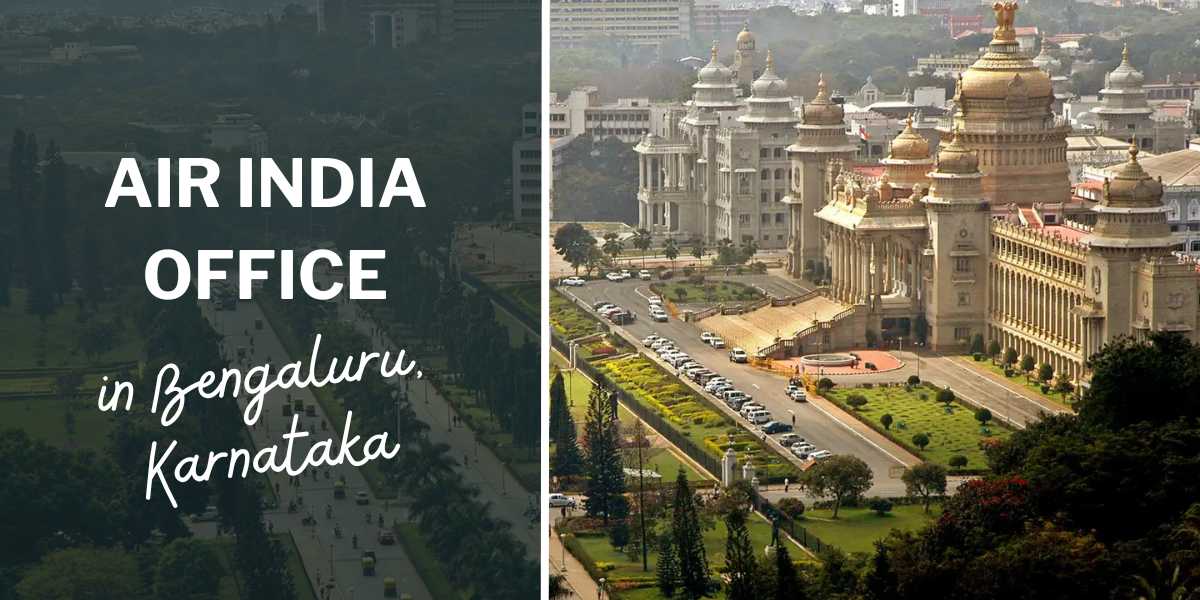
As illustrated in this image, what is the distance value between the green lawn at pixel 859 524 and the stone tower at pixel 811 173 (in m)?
26.3

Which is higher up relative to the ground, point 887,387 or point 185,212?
point 185,212

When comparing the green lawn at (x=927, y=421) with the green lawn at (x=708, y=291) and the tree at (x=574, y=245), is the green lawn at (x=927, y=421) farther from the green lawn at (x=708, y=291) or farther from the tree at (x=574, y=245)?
the tree at (x=574, y=245)

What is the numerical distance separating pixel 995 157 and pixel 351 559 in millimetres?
32537

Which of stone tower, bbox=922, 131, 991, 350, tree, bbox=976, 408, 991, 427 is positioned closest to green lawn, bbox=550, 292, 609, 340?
stone tower, bbox=922, 131, 991, 350

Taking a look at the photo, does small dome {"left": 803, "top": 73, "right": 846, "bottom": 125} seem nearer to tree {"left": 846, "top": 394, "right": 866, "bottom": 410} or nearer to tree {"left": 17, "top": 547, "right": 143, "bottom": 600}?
tree {"left": 846, "top": 394, "right": 866, "bottom": 410}

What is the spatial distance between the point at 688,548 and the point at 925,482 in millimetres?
6290

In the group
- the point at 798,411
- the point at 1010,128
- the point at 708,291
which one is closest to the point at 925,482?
the point at 798,411

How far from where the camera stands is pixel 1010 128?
230 feet

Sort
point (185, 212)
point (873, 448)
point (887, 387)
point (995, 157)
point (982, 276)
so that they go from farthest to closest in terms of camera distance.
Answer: point (995, 157) → point (982, 276) → point (887, 387) → point (873, 448) → point (185, 212)

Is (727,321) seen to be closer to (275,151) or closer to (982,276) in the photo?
(982,276)

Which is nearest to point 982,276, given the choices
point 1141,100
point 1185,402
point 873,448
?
point 873,448

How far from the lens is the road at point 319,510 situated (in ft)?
129

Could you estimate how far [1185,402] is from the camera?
46781 mm
